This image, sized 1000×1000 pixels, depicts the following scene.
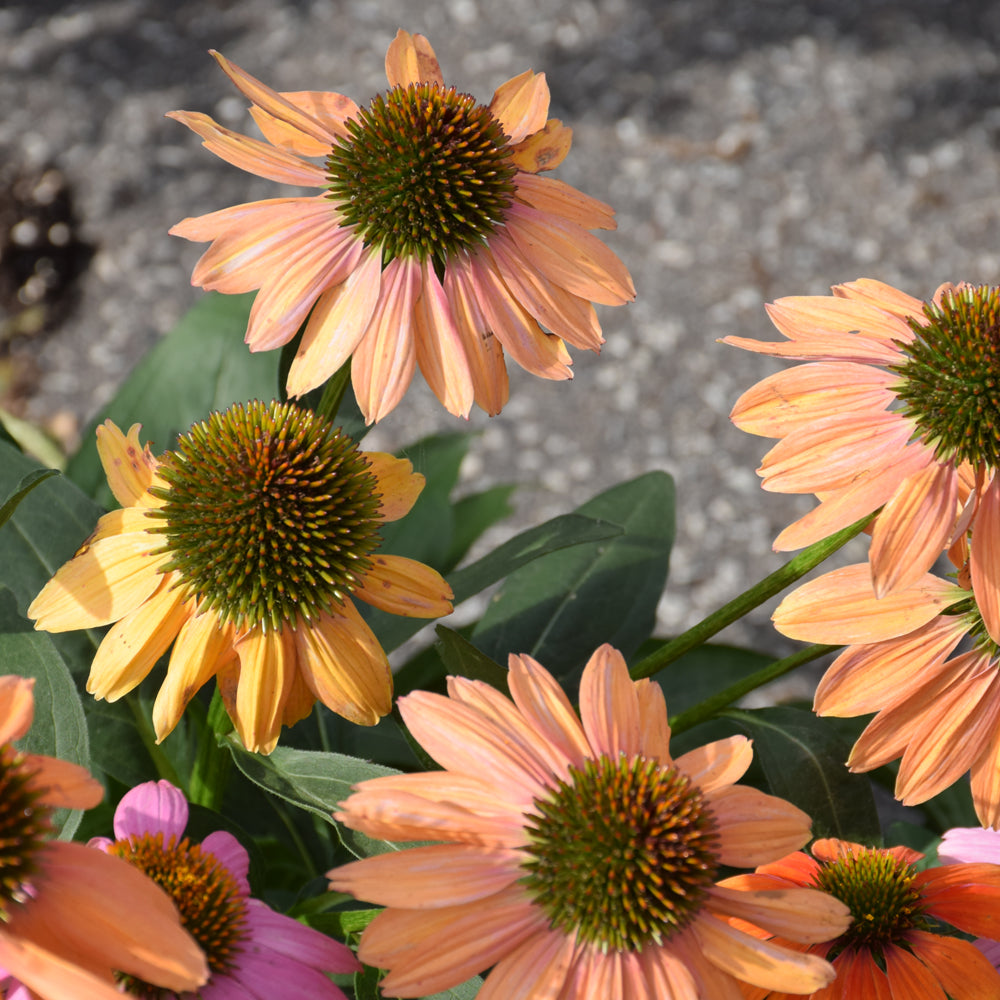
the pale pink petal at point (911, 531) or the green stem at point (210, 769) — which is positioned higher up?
the pale pink petal at point (911, 531)

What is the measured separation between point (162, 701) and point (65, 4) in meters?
3.02

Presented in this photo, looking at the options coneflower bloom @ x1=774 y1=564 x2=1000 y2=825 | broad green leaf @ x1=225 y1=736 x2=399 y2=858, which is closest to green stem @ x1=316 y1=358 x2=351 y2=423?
broad green leaf @ x1=225 y1=736 x2=399 y2=858

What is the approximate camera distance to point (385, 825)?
572 millimetres

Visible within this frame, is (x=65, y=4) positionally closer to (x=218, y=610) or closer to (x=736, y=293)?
(x=736, y=293)

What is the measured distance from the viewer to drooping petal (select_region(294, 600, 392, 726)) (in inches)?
28.3

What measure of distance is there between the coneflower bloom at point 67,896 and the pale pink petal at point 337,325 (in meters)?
0.32

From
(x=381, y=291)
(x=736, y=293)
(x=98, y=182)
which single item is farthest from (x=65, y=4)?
(x=381, y=291)

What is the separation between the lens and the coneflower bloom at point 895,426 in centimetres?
66

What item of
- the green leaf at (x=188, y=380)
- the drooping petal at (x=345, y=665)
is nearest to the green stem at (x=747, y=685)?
the drooping petal at (x=345, y=665)

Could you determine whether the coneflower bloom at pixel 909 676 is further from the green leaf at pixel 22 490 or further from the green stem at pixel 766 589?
the green leaf at pixel 22 490

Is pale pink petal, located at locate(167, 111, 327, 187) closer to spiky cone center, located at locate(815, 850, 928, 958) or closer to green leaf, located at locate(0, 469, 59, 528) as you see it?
green leaf, located at locate(0, 469, 59, 528)

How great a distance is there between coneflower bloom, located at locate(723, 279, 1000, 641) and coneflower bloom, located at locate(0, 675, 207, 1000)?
0.40 m

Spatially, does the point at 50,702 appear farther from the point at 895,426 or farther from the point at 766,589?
the point at 895,426

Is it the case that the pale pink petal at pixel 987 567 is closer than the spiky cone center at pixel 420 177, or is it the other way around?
the pale pink petal at pixel 987 567
